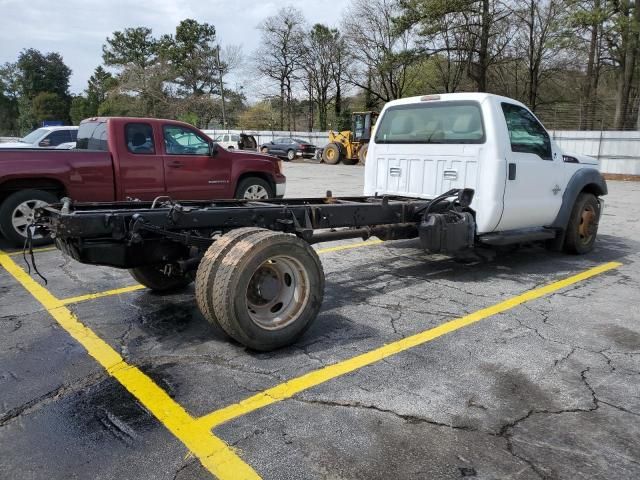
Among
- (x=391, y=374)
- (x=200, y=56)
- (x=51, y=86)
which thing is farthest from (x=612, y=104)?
(x=51, y=86)

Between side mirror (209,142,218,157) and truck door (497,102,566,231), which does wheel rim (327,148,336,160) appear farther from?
truck door (497,102,566,231)

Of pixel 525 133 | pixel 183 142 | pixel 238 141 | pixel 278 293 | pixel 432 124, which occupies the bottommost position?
pixel 278 293

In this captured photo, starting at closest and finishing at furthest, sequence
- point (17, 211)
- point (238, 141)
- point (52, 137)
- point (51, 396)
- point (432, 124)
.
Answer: point (51, 396)
point (432, 124)
point (17, 211)
point (52, 137)
point (238, 141)

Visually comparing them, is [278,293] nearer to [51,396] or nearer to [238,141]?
[51,396]

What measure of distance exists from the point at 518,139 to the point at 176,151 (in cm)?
524

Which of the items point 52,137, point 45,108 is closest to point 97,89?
point 45,108

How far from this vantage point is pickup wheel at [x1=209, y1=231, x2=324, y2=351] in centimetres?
356

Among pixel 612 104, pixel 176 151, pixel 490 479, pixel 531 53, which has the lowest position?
pixel 490 479

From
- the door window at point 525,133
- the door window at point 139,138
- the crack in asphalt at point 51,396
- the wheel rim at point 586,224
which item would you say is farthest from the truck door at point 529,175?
the door window at point 139,138

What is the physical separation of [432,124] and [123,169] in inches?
181

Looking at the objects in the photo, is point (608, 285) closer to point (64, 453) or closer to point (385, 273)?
point (385, 273)

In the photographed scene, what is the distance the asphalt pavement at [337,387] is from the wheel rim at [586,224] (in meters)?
1.78

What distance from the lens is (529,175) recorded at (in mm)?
6141

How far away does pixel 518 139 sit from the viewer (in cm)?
606
